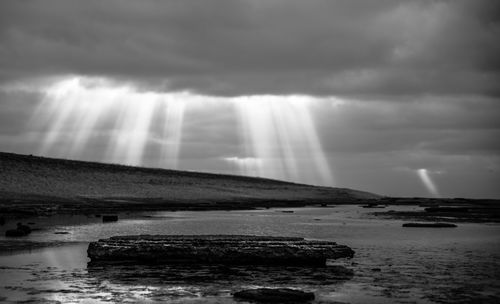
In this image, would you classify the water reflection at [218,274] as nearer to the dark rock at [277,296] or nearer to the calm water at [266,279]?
the calm water at [266,279]

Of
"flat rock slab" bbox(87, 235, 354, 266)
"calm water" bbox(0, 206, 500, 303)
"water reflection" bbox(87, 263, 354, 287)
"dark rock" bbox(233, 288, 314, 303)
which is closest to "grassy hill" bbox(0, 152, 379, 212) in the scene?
"flat rock slab" bbox(87, 235, 354, 266)

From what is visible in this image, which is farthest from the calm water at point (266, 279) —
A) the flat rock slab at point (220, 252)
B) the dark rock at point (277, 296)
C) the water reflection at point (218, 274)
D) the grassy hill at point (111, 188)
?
the grassy hill at point (111, 188)

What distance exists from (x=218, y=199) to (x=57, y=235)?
3343 inches

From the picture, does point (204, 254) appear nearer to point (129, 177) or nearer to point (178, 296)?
point (178, 296)

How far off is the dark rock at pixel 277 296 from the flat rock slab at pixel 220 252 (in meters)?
6.27

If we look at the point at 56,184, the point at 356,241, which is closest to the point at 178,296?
the point at 356,241

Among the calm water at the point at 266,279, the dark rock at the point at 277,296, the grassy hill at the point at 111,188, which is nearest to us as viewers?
the dark rock at the point at 277,296

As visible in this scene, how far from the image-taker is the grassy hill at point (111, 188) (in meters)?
78.0

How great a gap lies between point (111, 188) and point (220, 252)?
82.6 meters

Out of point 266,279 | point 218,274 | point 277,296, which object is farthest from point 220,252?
point 277,296

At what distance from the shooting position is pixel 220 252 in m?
20.7

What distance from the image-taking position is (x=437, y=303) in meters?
13.8

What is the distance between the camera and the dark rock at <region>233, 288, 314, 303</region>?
1363 cm

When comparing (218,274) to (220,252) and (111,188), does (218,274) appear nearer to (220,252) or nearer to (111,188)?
(220,252)
